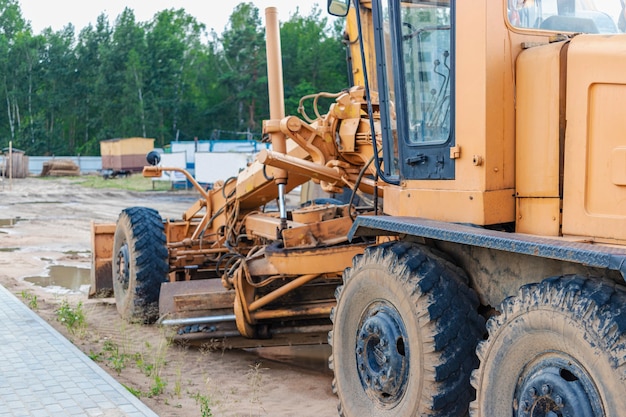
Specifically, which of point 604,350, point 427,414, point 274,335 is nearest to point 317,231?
point 274,335

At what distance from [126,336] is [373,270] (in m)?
4.76

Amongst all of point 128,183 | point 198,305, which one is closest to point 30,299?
point 198,305

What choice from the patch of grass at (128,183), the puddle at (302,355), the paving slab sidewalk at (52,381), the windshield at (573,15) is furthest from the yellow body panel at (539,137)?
the patch of grass at (128,183)

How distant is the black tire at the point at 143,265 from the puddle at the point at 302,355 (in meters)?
1.64

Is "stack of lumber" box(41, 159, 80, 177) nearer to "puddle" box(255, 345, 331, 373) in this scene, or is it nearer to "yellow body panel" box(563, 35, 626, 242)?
"puddle" box(255, 345, 331, 373)

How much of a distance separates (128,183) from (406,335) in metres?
41.6

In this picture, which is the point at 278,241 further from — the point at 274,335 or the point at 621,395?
the point at 621,395

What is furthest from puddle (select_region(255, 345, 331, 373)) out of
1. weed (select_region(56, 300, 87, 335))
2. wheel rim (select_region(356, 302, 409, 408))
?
wheel rim (select_region(356, 302, 409, 408))

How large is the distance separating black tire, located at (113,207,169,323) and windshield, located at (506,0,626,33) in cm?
614

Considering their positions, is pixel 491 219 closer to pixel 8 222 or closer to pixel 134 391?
pixel 134 391

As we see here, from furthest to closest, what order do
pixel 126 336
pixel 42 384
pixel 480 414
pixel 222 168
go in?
pixel 222 168
pixel 126 336
pixel 42 384
pixel 480 414

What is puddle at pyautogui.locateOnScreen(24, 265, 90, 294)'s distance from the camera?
1319 cm

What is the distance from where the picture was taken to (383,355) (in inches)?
207

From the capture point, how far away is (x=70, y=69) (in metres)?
82.9
